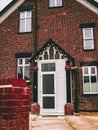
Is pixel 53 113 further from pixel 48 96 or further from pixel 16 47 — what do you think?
pixel 16 47

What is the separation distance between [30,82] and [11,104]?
13646 mm

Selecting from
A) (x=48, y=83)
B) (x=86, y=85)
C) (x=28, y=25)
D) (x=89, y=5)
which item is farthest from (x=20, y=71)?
(x=89, y=5)

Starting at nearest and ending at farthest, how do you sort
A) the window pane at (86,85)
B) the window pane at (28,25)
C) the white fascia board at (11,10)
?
the window pane at (86,85)
the window pane at (28,25)
the white fascia board at (11,10)

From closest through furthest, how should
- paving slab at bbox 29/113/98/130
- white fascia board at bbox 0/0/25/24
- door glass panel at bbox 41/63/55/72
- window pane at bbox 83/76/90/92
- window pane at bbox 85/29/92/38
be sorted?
1. paving slab at bbox 29/113/98/130
2. door glass panel at bbox 41/63/55/72
3. window pane at bbox 83/76/90/92
4. window pane at bbox 85/29/92/38
5. white fascia board at bbox 0/0/25/24

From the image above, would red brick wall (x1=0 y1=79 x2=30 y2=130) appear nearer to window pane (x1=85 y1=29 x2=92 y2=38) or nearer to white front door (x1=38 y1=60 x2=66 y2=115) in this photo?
white front door (x1=38 y1=60 x2=66 y2=115)

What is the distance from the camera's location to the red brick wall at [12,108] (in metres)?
2.33

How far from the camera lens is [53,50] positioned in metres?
15.2

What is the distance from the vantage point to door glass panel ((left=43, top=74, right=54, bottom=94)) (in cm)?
1483

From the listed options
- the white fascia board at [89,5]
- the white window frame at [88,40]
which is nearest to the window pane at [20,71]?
the white window frame at [88,40]

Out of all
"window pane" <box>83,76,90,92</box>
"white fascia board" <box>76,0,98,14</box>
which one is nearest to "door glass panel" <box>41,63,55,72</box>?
"window pane" <box>83,76,90,92</box>

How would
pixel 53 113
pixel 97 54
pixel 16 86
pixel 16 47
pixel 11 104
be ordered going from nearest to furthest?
pixel 11 104 → pixel 16 86 → pixel 53 113 → pixel 97 54 → pixel 16 47

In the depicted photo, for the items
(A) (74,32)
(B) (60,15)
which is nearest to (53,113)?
(A) (74,32)

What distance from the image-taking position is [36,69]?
1495 cm

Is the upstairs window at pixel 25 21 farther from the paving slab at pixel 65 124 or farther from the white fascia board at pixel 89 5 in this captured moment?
the paving slab at pixel 65 124
